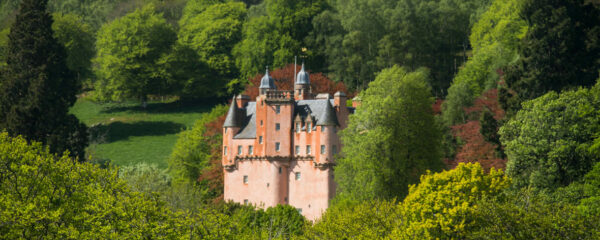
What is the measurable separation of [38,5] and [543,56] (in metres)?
47.3

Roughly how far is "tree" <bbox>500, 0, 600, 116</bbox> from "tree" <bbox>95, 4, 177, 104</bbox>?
58.9 m

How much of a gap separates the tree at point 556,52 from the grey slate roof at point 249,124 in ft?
86.9

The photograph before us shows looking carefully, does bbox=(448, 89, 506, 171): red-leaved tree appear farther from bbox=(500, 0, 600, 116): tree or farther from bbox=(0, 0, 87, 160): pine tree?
bbox=(0, 0, 87, 160): pine tree

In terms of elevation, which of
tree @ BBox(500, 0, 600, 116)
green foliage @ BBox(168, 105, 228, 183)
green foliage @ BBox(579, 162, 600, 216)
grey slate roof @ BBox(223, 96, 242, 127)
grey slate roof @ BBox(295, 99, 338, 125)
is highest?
tree @ BBox(500, 0, 600, 116)

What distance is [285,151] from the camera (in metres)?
88.0

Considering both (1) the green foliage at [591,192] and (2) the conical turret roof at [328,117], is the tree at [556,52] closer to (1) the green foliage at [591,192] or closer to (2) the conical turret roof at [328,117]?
(1) the green foliage at [591,192]

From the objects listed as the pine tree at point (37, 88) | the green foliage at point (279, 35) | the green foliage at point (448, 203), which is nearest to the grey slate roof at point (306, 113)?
the pine tree at point (37, 88)

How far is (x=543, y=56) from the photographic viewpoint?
69.3m

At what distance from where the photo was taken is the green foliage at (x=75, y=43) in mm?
125375

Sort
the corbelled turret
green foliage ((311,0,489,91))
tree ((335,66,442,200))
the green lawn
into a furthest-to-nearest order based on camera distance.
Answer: green foliage ((311,0,489,91)) → the green lawn → the corbelled turret → tree ((335,66,442,200))

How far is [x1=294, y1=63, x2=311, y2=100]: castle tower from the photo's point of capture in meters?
93.8

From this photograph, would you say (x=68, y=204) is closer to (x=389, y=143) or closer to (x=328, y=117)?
(x=389, y=143)

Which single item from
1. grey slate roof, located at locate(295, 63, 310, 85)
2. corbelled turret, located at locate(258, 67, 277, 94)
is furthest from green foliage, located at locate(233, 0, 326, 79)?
corbelled turret, located at locate(258, 67, 277, 94)

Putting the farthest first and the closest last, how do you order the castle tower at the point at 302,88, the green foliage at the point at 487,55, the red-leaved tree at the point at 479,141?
the castle tower at the point at 302,88, the green foliage at the point at 487,55, the red-leaved tree at the point at 479,141
